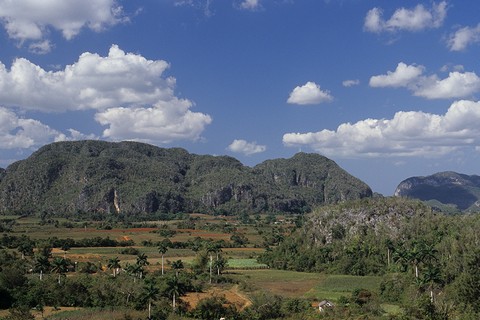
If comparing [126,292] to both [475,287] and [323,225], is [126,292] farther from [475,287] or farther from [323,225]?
[323,225]

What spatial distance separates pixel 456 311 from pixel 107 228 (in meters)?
103

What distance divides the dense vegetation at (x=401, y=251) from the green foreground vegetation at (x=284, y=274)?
0.53ft

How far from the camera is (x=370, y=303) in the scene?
53.8 meters

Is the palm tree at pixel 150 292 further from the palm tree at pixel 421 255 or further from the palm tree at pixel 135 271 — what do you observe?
the palm tree at pixel 421 255

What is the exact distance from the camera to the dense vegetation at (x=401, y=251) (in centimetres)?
5405

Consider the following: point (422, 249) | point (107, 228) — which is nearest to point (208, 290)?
point (422, 249)

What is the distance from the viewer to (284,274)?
78375mm

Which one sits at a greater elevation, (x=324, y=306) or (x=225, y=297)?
(x=324, y=306)

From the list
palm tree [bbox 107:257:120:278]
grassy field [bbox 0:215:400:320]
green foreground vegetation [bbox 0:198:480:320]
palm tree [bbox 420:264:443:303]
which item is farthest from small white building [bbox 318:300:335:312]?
palm tree [bbox 107:257:120:278]

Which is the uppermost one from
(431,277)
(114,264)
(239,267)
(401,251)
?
(401,251)

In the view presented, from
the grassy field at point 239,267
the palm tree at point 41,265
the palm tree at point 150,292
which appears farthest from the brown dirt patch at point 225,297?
the palm tree at point 41,265

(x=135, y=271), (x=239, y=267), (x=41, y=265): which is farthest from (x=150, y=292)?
(x=239, y=267)

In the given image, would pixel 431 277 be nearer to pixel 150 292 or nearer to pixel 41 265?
pixel 150 292

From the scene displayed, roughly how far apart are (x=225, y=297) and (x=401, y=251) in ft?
85.3
